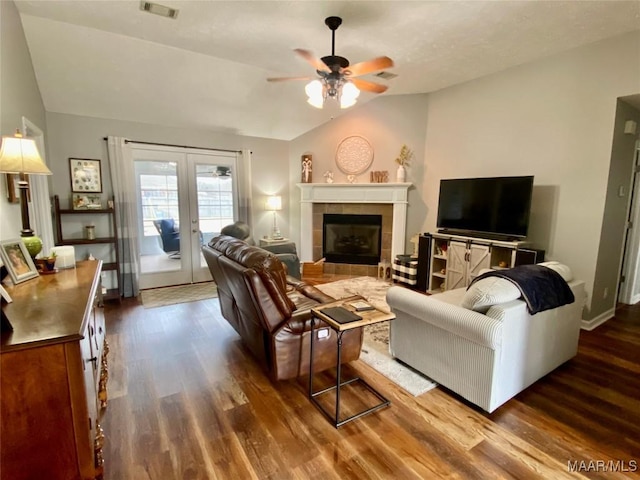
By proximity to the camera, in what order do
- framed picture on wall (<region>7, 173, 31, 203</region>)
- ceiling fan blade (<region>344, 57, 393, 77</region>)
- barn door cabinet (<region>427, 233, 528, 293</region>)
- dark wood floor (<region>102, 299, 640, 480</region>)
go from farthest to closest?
barn door cabinet (<region>427, 233, 528, 293</region>) < ceiling fan blade (<region>344, 57, 393, 77</region>) < framed picture on wall (<region>7, 173, 31, 203</region>) < dark wood floor (<region>102, 299, 640, 480</region>)

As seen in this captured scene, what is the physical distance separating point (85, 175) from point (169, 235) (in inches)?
52.5

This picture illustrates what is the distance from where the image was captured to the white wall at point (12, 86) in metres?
2.26

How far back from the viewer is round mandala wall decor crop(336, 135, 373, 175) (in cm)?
545

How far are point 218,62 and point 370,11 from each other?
→ 1987 mm

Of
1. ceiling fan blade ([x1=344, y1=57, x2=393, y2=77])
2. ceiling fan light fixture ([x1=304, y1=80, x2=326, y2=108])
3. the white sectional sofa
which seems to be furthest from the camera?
ceiling fan light fixture ([x1=304, y1=80, x2=326, y2=108])

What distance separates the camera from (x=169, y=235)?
4965 mm

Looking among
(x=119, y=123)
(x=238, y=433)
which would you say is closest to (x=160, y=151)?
(x=119, y=123)

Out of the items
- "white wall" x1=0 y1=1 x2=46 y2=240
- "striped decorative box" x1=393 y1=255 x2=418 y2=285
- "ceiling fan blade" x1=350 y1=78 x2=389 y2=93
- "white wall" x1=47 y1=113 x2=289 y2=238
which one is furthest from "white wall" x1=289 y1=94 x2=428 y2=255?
"white wall" x1=0 y1=1 x2=46 y2=240

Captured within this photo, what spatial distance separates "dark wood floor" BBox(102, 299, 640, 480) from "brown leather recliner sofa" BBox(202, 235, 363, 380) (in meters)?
0.21

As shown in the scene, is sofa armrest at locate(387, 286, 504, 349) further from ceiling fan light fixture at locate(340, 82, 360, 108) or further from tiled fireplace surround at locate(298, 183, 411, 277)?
tiled fireplace surround at locate(298, 183, 411, 277)

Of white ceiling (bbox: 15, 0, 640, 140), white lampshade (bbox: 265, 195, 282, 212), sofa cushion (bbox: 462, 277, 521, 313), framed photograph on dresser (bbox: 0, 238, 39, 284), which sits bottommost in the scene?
sofa cushion (bbox: 462, 277, 521, 313)

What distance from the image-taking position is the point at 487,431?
1.95m

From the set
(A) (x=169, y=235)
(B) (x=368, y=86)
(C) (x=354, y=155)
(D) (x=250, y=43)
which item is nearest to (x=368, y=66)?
(B) (x=368, y=86)

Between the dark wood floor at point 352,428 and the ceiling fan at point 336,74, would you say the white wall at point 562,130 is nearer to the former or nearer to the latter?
the dark wood floor at point 352,428
